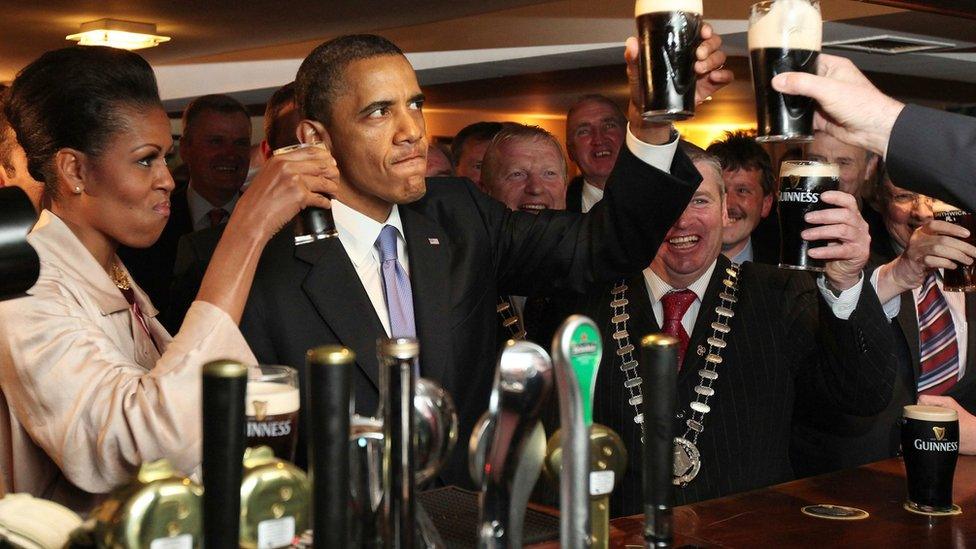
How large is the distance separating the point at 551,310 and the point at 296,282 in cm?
87

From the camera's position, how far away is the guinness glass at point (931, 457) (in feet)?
6.56

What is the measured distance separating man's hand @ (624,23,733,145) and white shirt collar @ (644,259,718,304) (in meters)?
0.75

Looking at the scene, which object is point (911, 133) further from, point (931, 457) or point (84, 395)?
point (84, 395)

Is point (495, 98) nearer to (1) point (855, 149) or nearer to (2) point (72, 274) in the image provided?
(1) point (855, 149)

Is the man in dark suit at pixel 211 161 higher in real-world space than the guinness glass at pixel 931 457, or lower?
higher

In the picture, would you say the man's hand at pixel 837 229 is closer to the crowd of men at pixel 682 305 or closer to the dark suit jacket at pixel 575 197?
the crowd of men at pixel 682 305

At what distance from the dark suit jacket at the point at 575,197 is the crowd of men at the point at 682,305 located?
→ 1828 mm

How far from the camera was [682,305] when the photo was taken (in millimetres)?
2990

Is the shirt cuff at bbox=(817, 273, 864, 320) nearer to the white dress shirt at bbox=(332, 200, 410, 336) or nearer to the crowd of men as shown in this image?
the crowd of men

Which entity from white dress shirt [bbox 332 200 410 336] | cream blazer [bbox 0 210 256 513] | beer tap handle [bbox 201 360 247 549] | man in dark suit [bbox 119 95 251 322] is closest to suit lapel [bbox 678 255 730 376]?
white dress shirt [bbox 332 200 410 336]

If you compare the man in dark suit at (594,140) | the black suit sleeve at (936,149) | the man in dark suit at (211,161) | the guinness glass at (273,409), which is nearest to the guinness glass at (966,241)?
the black suit sleeve at (936,149)

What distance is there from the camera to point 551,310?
307cm

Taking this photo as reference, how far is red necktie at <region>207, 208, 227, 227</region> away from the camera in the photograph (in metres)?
5.14

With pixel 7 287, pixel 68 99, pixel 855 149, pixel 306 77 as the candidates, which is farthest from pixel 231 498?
pixel 855 149
